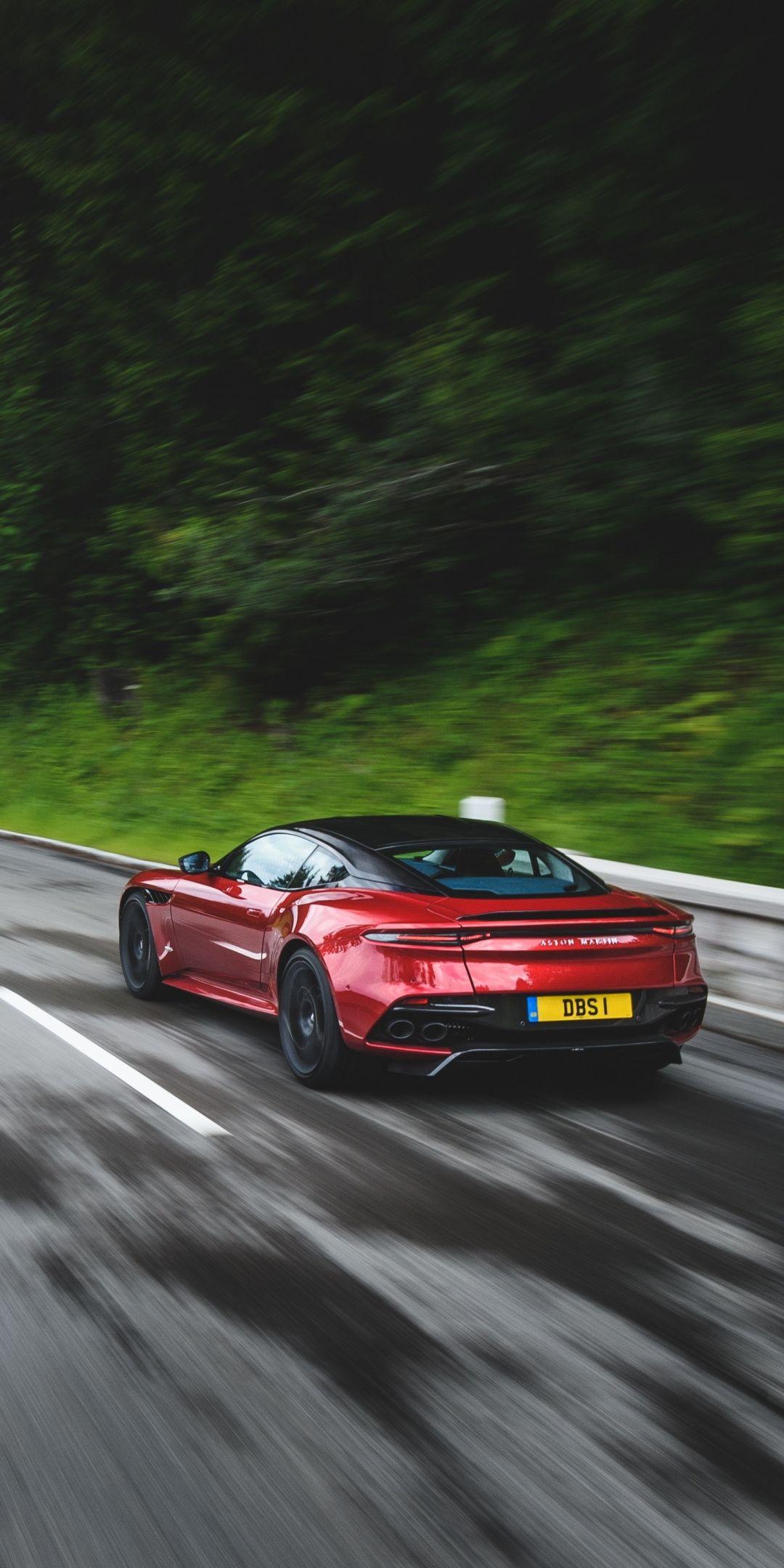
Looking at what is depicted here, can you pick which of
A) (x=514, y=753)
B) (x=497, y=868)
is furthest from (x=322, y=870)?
(x=514, y=753)

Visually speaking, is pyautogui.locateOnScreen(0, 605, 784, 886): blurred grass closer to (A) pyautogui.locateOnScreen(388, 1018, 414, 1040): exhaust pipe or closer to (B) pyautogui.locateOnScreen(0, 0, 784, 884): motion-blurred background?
(B) pyautogui.locateOnScreen(0, 0, 784, 884): motion-blurred background

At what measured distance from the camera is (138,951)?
7746 mm

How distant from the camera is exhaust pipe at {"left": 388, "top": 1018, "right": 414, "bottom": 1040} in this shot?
5.10 m

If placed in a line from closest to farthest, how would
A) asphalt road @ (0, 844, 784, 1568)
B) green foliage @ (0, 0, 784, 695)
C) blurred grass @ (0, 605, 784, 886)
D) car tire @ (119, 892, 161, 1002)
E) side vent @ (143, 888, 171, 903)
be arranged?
asphalt road @ (0, 844, 784, 1568), side vent @ (143, 888, 171, 903), car tire @ (119, 892, 161, 1002), blurred grass @ (0, 605, 784, 886), green foliage @ (0, 0, 784, 695)

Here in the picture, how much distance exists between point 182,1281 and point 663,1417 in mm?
1319

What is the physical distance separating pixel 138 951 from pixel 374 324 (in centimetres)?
1485

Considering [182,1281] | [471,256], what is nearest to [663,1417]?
[182,1281]

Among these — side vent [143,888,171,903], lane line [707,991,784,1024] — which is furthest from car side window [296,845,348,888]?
lane line [707,991,784,1024]

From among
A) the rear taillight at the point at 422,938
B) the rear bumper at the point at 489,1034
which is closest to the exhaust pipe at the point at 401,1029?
the rear bumper at the point at 489,1034

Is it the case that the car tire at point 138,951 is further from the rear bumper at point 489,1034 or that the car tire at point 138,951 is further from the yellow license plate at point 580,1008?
the yellow license plate at point 580,1008

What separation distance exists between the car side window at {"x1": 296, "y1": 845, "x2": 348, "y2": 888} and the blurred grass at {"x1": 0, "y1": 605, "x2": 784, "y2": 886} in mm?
5812

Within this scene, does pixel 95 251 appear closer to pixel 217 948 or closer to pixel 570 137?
pixel 570 137

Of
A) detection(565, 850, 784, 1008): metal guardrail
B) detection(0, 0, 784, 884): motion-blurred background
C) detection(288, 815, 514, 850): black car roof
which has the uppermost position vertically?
detection(0, 0, 784, 884): motion-blurred background

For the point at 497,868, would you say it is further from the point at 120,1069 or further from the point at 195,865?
the point at 195,865
